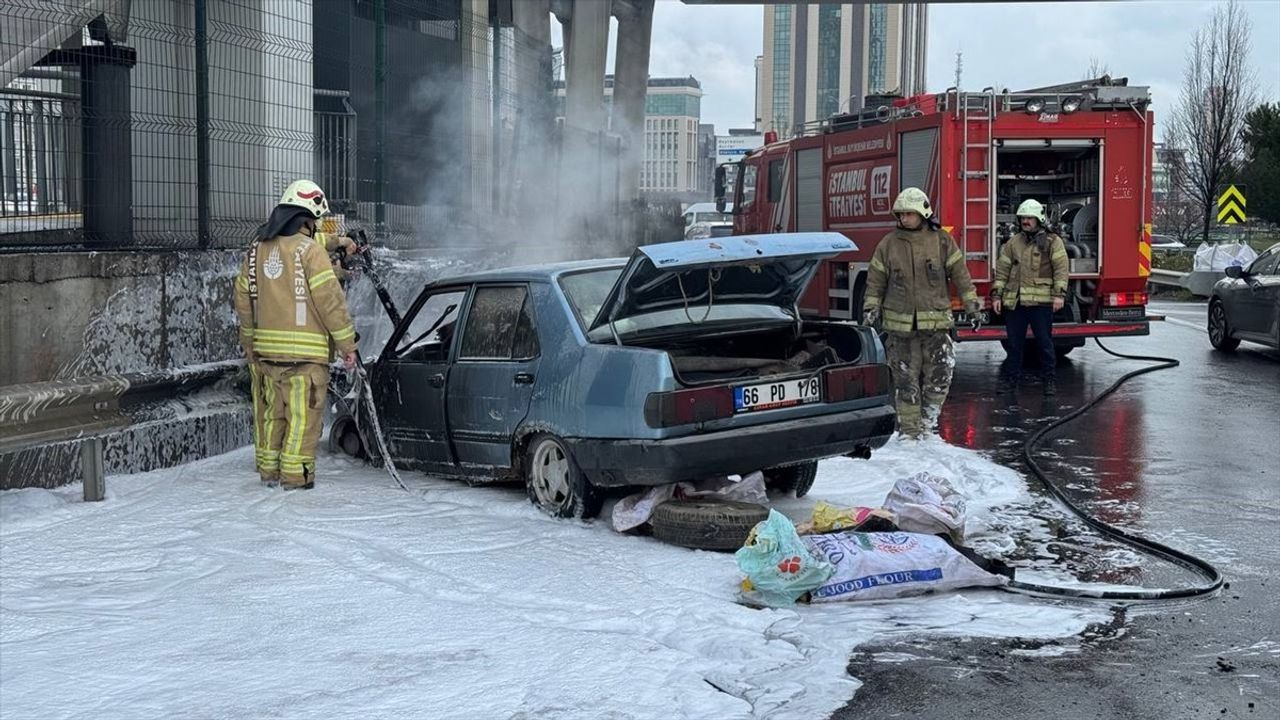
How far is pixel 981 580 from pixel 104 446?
16.8 ft

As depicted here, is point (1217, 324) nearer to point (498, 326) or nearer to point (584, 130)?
point (584, 130)

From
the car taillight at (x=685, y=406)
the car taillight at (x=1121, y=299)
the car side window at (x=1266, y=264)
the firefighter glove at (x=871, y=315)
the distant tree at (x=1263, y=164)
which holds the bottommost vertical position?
the car taillight at (x=685, y=406)

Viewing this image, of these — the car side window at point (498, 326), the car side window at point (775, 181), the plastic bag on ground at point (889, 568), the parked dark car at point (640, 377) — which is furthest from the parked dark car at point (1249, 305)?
the plastic bag on ground at point (889, 568)

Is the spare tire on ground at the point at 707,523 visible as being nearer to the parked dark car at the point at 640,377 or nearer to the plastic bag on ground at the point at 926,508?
the parked dark car at the point at 640,377

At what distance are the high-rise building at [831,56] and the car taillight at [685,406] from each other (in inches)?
6472

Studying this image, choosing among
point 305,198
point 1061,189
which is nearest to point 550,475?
point 305,198

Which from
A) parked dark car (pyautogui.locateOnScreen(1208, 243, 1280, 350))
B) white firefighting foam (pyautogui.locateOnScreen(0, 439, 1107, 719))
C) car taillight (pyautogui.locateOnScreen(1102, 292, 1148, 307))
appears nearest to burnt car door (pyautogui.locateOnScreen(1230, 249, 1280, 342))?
parked dark car (pyautogui.locateOnScreen(1208, 243, 1280, 350))

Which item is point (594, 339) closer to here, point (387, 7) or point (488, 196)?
point (387, 7)

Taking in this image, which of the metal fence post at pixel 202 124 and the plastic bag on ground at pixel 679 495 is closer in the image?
the plastic bag on ground at pixel 679 495

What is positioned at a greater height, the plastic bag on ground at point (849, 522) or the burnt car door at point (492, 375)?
the burnt car door at point (492, 375)

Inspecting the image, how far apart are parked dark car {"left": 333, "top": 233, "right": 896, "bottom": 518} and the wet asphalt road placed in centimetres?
148

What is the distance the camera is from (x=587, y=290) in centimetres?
746

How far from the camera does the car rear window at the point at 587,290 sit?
7.29m

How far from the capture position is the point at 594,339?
7066mm
